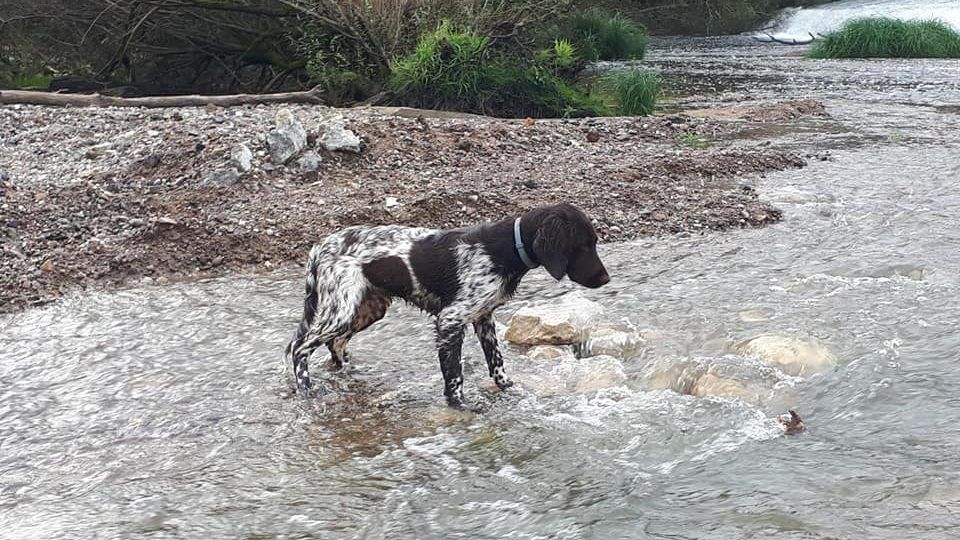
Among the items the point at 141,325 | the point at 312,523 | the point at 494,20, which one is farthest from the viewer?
the point at 494,20

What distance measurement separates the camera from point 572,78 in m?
19.1

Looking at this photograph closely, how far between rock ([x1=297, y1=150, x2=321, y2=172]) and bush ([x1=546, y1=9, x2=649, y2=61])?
51.6ft

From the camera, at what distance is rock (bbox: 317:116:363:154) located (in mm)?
10602

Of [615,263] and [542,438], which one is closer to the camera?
[542,438]

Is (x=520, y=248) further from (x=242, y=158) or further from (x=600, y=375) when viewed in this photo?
(x=242, y=158)

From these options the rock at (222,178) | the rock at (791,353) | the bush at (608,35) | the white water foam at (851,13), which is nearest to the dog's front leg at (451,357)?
the rock at (791,353)

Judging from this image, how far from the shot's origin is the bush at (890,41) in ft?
84.6

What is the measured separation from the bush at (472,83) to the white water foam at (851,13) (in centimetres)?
1797

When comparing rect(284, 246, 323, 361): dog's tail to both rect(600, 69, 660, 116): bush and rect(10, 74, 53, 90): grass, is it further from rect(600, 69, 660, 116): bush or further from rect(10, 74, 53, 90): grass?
rect(10, 74, 53, 90): grass

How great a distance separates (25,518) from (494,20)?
1483 centimetres

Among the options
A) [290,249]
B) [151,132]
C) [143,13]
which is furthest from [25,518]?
[143,13]

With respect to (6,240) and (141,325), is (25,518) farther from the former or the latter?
(6,240)

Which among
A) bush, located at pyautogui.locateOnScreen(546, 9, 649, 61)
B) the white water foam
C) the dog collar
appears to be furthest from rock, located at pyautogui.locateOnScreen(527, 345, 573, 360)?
the white water foam

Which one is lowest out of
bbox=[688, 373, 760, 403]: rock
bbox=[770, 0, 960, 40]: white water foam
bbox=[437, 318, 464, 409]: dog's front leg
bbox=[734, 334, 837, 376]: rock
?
bbox=[688, 373, 760, 403]: rock
